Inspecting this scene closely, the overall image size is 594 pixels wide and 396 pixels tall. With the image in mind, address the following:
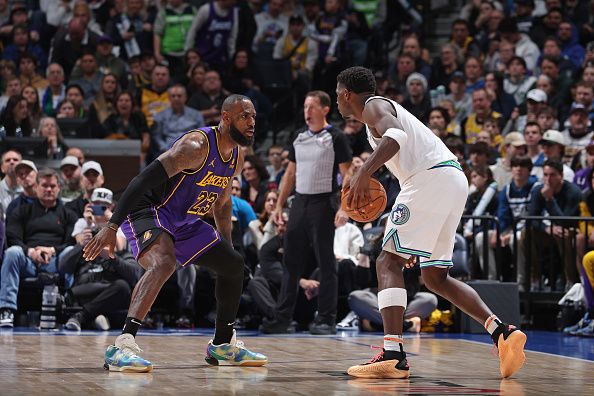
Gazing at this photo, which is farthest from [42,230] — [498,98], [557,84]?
[557,84]

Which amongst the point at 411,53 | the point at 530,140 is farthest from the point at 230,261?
the point at 411,53

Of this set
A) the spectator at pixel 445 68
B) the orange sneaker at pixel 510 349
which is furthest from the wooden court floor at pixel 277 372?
the spectator at pixel 445 68

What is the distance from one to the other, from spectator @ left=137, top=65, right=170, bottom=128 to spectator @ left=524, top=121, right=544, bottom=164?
4905 mm

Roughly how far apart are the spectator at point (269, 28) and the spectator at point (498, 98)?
3422 mm

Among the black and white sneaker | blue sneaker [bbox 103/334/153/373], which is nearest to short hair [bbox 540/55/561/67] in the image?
the black and white sneaker

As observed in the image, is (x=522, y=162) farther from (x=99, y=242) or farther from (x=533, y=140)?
(x=99, y=242)

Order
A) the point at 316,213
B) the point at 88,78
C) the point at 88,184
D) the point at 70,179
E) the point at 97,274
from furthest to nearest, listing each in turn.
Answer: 1. the point at 88,78
2. the point at 70,179
3. the point at 88,184
4. the point at 97,274
5. the point at 316,213

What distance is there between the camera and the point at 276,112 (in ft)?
51.8

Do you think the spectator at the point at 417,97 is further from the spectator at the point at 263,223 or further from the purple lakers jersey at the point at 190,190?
the purple lakers jersey at the point at 190,190

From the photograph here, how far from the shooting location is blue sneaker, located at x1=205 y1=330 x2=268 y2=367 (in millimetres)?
7008

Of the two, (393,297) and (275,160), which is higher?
(275,160)

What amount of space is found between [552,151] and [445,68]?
3748 mm

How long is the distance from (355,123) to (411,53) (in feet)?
8.62

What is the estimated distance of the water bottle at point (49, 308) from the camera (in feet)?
34.1
